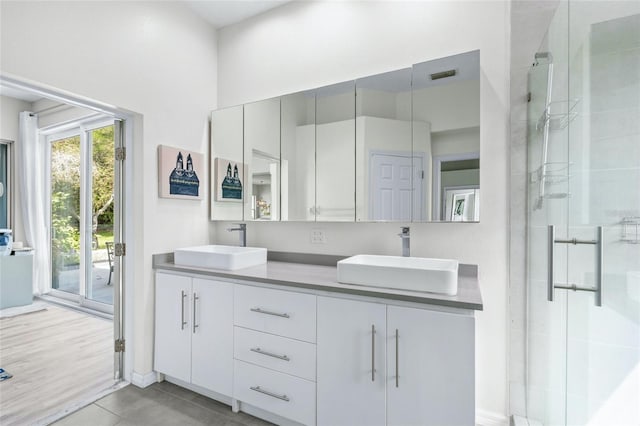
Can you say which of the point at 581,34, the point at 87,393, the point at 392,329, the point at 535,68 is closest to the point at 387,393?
the point at 392,329

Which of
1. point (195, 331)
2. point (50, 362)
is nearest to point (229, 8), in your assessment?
point (195, 331)

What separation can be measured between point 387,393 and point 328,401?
329 mm

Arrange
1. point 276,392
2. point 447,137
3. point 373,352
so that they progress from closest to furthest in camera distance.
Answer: point 373,352
point 276,392
point 447,137

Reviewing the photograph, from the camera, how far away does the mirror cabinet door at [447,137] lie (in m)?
1.83

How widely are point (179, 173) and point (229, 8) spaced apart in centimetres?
143

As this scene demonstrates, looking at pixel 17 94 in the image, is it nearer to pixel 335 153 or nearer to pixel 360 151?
pixel 335 153

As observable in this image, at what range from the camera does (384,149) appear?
2.05m

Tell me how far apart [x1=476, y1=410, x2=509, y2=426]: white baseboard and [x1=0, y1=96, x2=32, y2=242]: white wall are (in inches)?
222

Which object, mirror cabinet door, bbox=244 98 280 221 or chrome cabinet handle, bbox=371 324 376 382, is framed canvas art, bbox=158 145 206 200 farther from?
chrome cabinet handle, bbox=371 324 376 382

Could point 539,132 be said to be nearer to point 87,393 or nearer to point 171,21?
point 171,21

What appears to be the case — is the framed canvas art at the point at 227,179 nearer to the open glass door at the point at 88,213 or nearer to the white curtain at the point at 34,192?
the open glass door at the point at 88,213

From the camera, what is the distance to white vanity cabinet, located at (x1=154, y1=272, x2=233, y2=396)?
196 centimetres

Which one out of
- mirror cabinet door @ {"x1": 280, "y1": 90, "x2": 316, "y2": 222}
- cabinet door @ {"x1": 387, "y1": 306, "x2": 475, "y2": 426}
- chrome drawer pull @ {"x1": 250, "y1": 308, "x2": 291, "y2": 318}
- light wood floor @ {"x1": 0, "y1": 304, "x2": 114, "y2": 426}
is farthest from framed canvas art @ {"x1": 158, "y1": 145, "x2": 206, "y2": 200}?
cabinet door @ {"x1": 387, "y1": 306, "x2": 475, "y2": 426}

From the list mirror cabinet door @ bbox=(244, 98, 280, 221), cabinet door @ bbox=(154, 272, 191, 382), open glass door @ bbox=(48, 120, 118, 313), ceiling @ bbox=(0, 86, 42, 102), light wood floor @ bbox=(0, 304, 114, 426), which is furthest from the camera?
ceiling @ bbox=(0, 86, 42, 102)
